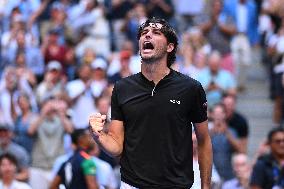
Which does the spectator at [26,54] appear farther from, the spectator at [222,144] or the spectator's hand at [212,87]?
the spectator at [222,144]

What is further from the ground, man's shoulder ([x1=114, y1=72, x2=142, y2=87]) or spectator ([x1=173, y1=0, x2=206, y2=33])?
man's shoulder ([x1=114, y1=72, x2=142, y2=87])

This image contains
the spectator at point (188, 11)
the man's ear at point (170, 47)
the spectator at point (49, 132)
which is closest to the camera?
the man's ear at point (170, 47)

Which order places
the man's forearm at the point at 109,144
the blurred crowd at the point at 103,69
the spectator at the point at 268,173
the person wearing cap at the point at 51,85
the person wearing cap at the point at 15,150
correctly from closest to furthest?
the man's forearm at the point at 109,144 < the spectator at the point at 268,173 < the person wearing cap at the point at 15,150 < the blurred crowd at the point at 103,69 < the person wearing cap at the point at 51,85

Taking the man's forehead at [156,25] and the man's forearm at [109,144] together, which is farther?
the man's forehead at [156,25]

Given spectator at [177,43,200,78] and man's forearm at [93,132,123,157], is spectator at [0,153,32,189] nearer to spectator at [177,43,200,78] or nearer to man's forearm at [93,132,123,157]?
man's forearm at [93,132,123,157]

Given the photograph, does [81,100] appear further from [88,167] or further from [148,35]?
[148,35]

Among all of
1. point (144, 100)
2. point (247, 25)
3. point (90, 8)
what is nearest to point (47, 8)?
point (90, 8)

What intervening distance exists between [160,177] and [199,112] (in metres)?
0.53

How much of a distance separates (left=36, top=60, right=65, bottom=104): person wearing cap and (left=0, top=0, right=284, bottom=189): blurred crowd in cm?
2

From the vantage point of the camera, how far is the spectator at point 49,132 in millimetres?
13500

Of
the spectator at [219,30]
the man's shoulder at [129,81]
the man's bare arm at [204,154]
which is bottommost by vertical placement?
the spectator at [219,30]

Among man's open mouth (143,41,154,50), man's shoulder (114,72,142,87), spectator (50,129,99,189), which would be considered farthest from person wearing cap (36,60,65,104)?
man's open mouth (143,41,154,50)

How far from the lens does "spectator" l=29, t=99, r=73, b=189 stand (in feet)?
44.3

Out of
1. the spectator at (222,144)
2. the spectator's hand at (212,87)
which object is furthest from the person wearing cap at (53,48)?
the spectator at (222,144)
